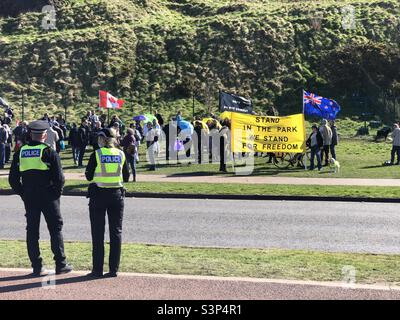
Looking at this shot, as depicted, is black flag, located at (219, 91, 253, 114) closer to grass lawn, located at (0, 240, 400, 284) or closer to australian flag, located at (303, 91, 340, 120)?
australian flag, located at (303, 91, 340, 120)

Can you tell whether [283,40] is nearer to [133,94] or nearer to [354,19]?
[354,19]

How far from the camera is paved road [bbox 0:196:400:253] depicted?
404 inches

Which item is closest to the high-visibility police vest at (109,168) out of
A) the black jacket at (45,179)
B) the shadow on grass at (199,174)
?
the black jacket at (45,179)

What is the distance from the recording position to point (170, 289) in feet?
22.4

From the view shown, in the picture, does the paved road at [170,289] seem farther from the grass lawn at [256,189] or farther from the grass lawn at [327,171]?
the grass lawn at [327,171]

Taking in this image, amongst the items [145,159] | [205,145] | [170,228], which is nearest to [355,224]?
[170,228]

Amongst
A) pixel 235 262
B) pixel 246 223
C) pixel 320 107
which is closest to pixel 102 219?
pixel 235 262

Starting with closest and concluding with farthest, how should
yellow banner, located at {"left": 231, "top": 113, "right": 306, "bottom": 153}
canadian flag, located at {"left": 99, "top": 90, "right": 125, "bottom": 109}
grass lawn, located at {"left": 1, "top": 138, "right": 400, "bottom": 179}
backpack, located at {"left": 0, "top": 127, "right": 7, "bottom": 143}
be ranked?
grass lawn, located at {"left": 1, "top": 138, "right": 400, "bottom": 179} → yellow banner, located at {"left": 231, "top": 113, "right": 306, "bottom": 153} → backpack, located at {"left": 0, "top": 127, "right": 7, "bottom": 143} → canadian flag, located at {"left": 99, "top": 90, "right": 125, "bottom": 109}

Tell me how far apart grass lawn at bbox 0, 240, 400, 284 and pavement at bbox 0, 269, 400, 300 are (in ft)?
1.17

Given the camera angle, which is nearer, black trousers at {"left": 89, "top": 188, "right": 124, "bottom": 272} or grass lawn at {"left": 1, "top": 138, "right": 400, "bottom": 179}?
black trousers at {"left": 89, "top": 188, "right": 124, "bottom": 272}

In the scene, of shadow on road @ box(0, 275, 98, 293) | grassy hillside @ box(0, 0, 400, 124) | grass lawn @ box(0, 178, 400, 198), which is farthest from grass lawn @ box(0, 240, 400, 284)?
grassy hillside @ box(0, 0, 400, 124)

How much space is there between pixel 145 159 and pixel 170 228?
1461 centimetres

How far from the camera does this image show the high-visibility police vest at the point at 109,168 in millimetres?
7625

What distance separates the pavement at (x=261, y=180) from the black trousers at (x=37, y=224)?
458 inches
